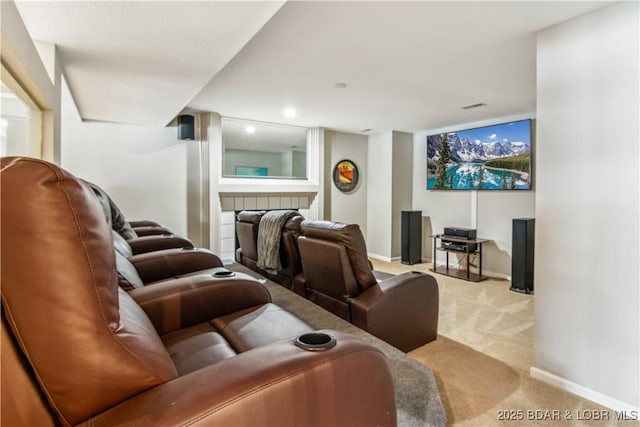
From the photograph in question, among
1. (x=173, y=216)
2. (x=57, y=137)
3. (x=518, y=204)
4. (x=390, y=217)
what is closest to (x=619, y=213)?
(x=518, y=204)

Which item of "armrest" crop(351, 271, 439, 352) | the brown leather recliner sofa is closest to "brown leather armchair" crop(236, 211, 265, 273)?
the brown leather recliner sofa

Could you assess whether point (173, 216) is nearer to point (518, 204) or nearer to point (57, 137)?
point (57, 137)

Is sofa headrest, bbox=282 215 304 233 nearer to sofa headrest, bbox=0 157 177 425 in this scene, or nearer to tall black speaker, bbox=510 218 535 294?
sofa headrest, bbox=0 157 177 425

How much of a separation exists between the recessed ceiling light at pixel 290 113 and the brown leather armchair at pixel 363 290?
231cm

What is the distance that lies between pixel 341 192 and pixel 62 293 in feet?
18.0

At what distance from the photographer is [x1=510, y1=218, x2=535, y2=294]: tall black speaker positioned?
4031 mm

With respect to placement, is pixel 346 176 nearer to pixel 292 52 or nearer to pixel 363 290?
pixel 292 52

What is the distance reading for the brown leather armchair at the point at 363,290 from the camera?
2.21 metres

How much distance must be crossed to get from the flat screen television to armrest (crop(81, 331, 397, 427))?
443 cm

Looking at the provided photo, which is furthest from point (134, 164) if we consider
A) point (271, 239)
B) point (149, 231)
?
point (271, 239)

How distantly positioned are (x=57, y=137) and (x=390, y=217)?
15.6ft

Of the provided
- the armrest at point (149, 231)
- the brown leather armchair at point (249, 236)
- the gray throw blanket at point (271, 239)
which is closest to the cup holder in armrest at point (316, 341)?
the gray throw blanket at point (271, 239)

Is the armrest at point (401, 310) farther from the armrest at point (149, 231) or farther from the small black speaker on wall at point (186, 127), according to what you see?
the small black speaker on wall at point (186, 127)

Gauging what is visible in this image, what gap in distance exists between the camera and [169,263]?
7.80 feet
